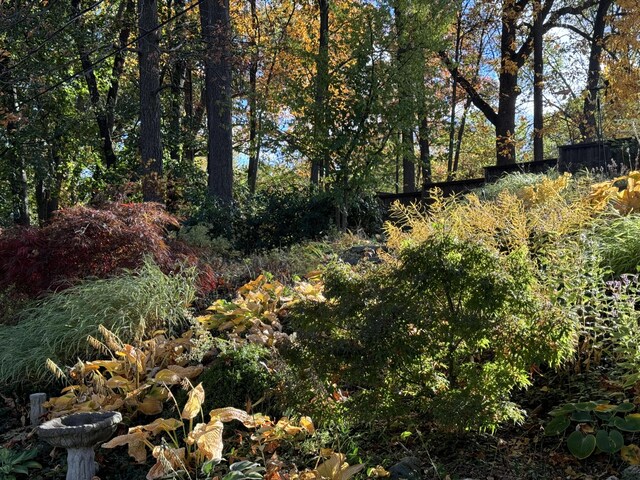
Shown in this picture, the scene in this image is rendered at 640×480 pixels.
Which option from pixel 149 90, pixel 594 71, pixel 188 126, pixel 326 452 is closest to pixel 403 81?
pixel 149 90

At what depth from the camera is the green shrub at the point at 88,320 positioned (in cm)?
498

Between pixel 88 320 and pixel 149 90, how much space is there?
879 centimetres

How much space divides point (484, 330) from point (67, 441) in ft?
7.02

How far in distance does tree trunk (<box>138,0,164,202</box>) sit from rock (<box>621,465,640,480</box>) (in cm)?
1055

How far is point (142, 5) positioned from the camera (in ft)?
41.2

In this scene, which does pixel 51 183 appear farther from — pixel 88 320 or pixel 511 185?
pixel 88 320

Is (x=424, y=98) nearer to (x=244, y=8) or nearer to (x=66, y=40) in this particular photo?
(x=66, y=40)

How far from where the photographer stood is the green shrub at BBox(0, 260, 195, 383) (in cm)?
498

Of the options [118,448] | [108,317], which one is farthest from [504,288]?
[108,317]

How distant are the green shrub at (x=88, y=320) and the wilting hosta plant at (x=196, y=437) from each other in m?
1.45

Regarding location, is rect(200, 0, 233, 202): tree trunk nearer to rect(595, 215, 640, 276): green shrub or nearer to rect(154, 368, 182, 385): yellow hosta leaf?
rect(154, 368, 182, 385): yellow hosta leaf

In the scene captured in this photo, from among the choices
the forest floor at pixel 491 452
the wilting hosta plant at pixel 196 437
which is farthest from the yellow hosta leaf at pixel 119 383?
the wilting hosta plant at pixel 196 437

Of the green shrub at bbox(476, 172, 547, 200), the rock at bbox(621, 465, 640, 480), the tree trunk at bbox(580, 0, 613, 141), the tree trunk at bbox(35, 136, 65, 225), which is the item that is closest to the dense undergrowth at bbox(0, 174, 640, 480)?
the rock at bbox(621, 465, 640, 480)

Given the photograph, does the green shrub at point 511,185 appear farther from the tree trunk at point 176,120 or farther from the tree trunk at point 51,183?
the tree trunk at point 51,183
